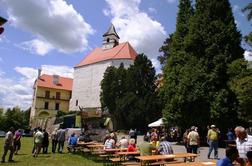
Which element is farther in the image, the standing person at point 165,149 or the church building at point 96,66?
the church building at point 96,66

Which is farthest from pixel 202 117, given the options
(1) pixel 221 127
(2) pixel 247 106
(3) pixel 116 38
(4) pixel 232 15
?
(3) pixel 116 38

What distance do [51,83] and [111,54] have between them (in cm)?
2041

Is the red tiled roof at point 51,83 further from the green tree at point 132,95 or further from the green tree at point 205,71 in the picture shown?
the green tree at point 205,71

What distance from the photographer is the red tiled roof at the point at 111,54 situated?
305ft

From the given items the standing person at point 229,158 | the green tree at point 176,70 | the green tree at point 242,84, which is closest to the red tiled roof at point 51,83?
the green tree at point 176,70

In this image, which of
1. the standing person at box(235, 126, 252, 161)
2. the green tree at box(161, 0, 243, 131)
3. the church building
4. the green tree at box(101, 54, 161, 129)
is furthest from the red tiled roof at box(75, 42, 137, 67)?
the standing person at box(235, 126, 252, 161)

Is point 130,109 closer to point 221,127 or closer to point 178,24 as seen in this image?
point 178,24

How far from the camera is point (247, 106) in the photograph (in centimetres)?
2872

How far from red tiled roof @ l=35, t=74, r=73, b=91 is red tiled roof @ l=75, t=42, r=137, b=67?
27.3ft

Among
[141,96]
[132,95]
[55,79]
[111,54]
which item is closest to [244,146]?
[132,95]

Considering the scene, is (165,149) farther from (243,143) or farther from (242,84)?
(242,84)

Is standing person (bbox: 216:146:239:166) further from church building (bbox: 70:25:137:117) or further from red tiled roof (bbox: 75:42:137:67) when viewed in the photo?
red tiled roof (bbox: 75:42:137:67)

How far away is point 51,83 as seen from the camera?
102500 mm

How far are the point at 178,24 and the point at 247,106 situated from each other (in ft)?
45.3
